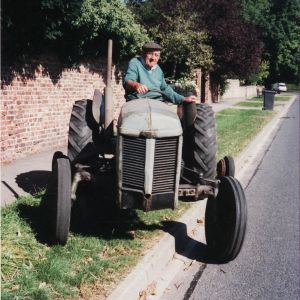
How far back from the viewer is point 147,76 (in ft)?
16.9

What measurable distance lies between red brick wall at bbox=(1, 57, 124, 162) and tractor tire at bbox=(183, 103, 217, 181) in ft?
15.6

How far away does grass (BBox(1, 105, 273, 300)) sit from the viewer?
3.74m

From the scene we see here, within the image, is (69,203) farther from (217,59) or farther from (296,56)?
(296,56)

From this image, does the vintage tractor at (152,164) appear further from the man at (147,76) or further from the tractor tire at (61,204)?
the man at (147,76)

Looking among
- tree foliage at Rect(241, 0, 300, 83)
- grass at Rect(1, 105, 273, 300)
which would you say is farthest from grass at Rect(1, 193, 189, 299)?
tree foliage at Rect(241, 0, 300, 83)

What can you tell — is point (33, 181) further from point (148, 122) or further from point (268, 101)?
point (268, 101)

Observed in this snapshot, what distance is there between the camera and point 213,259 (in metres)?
4.97

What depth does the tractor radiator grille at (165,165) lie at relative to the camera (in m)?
4.24

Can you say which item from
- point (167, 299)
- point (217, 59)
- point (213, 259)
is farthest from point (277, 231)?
point (217, 59)

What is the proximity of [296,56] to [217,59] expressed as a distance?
42.6 m

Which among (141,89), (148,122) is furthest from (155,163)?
(141,89)

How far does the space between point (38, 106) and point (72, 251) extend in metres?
6.21

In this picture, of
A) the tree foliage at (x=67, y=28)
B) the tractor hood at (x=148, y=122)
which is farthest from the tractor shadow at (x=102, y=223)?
the tree foliage at (x=67, y=28)

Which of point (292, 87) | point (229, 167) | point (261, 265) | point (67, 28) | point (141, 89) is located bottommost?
point (292, 87)
